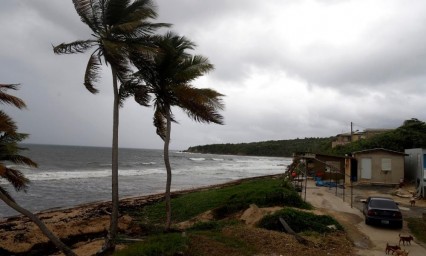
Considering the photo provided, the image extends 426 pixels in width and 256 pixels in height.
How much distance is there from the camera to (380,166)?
1187 inches

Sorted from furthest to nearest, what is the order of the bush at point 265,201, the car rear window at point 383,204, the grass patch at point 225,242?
1. the bush at point 265,201
2. the car rear window at point 383,204
3. the grass patch at point 225,242

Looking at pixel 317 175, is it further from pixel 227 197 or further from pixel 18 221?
pixel 18 221

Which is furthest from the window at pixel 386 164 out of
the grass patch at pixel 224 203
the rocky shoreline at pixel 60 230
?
the rocky shoreline at pixel 60 230

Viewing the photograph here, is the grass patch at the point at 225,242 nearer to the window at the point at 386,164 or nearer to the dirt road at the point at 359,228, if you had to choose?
the dirt road at the point at 359,228

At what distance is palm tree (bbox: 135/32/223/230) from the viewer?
37.8ft

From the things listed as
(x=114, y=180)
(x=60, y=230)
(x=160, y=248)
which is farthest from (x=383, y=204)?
(x=60, y=230)

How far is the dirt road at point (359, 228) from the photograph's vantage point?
41.2ft

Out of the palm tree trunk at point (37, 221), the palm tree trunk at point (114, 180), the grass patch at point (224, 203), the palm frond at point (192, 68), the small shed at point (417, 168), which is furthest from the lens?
the small shed at point (417, 168)

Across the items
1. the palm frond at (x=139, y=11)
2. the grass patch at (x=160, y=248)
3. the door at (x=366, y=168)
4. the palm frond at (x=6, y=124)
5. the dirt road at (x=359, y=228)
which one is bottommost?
the dirt road at (x=359, y=228)

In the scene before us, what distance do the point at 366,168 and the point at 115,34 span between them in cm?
2587

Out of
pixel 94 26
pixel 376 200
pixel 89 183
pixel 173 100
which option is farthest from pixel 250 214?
pixel 89 183

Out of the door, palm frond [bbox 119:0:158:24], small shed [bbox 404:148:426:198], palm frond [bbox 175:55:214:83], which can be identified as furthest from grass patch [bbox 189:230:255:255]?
the door

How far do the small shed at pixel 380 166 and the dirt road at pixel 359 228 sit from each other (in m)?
5.45

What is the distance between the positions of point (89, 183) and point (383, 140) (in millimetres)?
35524
